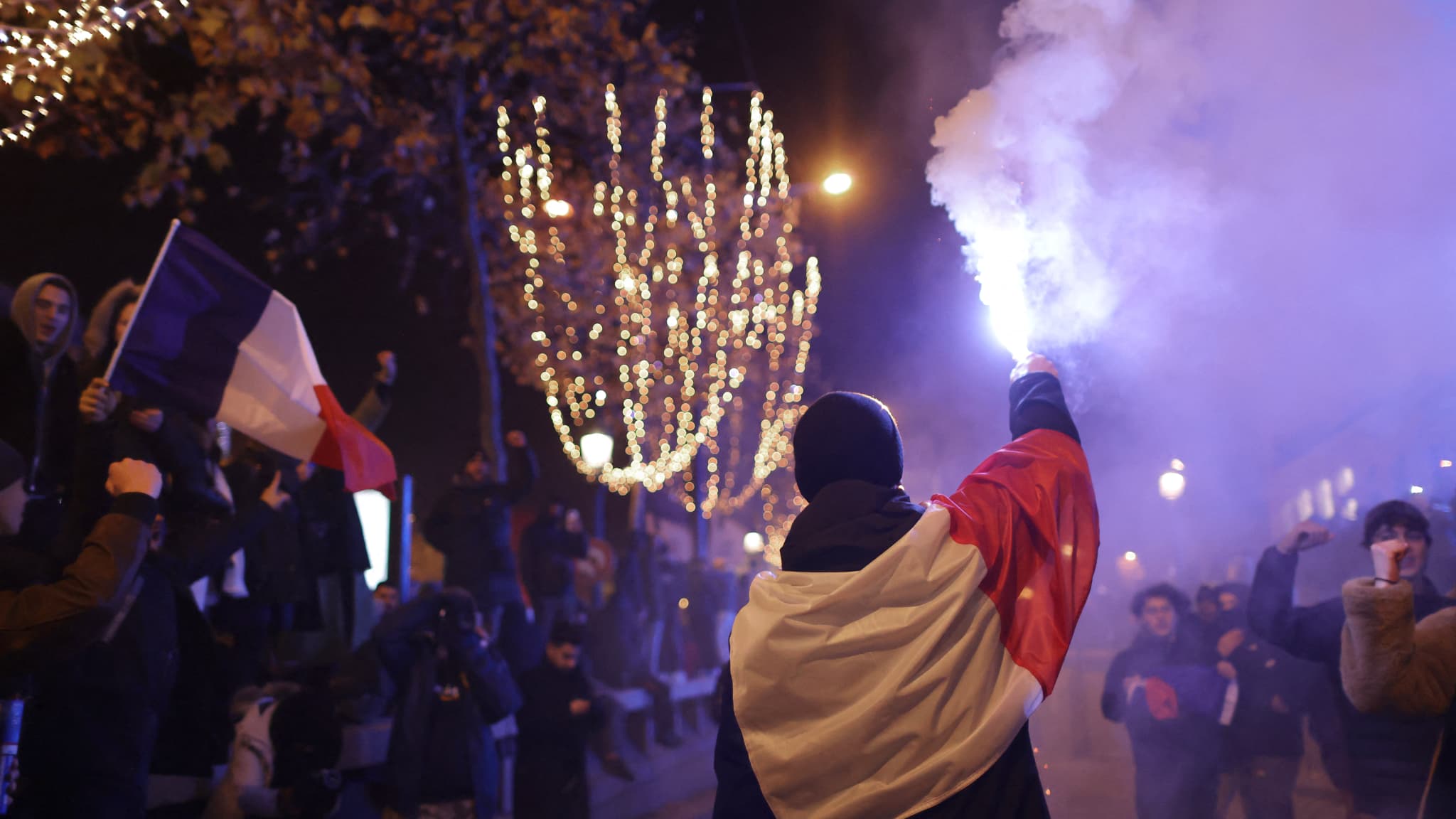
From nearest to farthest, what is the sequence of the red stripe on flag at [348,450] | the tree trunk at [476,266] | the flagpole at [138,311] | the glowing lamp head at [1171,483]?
the flagpole at [138,311], the red stripe on flag at [348,450], the tree trunk at [476,266], the glowing lamp head at [1171,483]

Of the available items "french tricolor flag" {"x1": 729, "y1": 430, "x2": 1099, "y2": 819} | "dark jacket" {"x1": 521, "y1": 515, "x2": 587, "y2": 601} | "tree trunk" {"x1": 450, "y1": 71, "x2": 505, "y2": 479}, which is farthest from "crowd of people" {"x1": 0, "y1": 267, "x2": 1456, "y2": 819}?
"tree trunk" {"x1": 450, "y1": 71, "x2": 505, "y2": 479}

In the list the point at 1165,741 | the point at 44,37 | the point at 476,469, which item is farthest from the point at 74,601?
the point at 1165,741

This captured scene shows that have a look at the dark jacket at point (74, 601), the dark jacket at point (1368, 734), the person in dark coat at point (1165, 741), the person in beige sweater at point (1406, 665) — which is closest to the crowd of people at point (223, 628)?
the dark jacket at point (74, 601)

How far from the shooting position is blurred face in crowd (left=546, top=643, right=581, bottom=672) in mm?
6625

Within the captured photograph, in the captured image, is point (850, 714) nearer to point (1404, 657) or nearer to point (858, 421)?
point (858, 421)

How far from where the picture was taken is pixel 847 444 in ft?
9.97

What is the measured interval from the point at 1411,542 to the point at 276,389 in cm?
578

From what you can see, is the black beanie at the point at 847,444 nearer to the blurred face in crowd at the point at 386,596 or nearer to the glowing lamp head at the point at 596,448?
the blurred face in crowd at the point at 386,596

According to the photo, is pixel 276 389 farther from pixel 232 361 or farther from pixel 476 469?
pixel 476 469

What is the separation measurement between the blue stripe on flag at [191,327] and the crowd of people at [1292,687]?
524cm

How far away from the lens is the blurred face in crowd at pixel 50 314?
5102 mm

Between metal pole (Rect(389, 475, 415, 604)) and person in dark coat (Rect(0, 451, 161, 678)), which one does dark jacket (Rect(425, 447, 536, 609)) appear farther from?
person in dark coat (Rect(0, 451, 161, 678))

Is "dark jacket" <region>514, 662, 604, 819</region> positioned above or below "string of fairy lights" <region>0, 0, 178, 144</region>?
below

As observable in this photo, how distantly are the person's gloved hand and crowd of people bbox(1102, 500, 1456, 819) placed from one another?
1.52m
